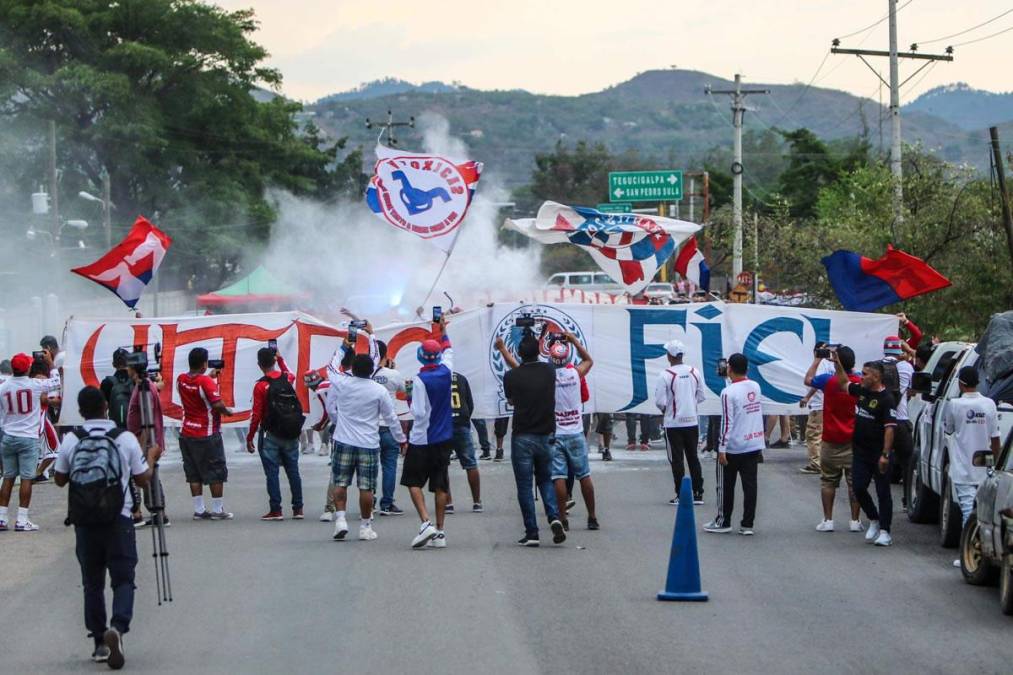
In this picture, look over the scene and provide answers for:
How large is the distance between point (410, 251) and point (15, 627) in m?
36.6

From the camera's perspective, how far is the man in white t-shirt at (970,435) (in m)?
12.1

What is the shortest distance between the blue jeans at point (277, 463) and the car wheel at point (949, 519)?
21.6 ft

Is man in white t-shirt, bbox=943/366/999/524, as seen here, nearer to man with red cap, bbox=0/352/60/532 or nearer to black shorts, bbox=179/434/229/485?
black shorts, bbox=179/434/229/485

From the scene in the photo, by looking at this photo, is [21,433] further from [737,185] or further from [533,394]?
[737,185]

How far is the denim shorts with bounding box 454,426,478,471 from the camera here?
15055 millimetres

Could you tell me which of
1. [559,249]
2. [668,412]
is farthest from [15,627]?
[559,249]

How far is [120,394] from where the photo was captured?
1431 centimetres

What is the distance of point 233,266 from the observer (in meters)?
65.0

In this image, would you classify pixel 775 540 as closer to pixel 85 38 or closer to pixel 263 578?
pixel 263 578

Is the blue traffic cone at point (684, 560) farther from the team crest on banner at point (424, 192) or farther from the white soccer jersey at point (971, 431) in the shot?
the team crest on banner at point (424, 192)

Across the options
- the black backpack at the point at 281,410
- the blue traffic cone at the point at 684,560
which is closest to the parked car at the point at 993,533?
the blue traffic cone at the point at 684,560

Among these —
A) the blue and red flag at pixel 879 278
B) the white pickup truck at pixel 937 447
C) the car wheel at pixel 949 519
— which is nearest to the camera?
the car wheel at pixel 949 519

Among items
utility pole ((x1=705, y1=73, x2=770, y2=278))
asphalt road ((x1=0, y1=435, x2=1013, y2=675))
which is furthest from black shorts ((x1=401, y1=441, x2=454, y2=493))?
utility pole ((x1=705, y1=73, x2=770, y2=278))

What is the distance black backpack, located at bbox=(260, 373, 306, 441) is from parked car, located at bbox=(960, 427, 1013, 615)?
696cm
